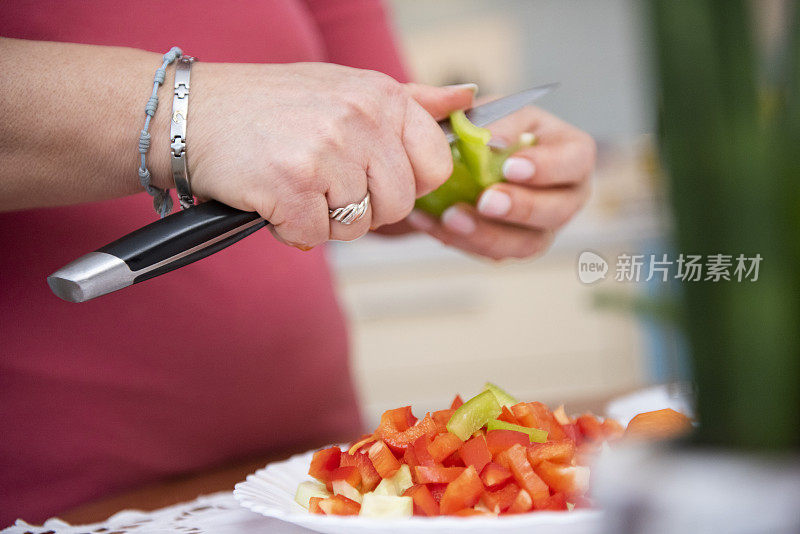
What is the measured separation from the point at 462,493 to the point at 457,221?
1.06ft

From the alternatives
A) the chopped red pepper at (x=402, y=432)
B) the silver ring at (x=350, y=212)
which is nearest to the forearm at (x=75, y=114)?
the silver ring at (x=350, y=212)

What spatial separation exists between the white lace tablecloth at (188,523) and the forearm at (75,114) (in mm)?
233

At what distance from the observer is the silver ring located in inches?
19.6

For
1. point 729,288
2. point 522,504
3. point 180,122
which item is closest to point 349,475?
point 522,504

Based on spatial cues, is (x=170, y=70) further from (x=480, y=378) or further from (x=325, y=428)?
(x=480, y=378)

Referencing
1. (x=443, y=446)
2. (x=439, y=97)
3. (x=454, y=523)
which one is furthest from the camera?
(x=439, y=97)

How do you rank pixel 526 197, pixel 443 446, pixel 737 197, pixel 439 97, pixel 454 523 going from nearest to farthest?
1. pixel 737 197
2. pixel 454 523
3. pixel 443 446
4. pixel 439 97
5. pixel 526 197

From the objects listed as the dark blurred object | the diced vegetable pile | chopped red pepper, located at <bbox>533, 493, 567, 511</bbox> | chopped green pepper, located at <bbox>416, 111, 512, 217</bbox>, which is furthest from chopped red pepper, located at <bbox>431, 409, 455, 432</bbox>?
the dark blurred object

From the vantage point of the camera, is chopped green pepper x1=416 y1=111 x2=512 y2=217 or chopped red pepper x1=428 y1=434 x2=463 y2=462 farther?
chopped green pepper x1=416 y1=111 x2=512 y2=217

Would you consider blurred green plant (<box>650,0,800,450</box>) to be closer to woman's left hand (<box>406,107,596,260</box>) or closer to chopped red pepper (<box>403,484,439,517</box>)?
chopped red pepper (<box>403,484,439,517</box>)

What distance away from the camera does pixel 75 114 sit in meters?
0.46

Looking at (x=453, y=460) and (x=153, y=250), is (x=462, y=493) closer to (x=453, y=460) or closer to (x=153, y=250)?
(x=453, y=460)

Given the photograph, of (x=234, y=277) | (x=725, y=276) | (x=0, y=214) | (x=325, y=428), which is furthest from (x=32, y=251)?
(x=725, y=276)

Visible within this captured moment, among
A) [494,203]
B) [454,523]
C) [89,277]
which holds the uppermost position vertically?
[494,203]
